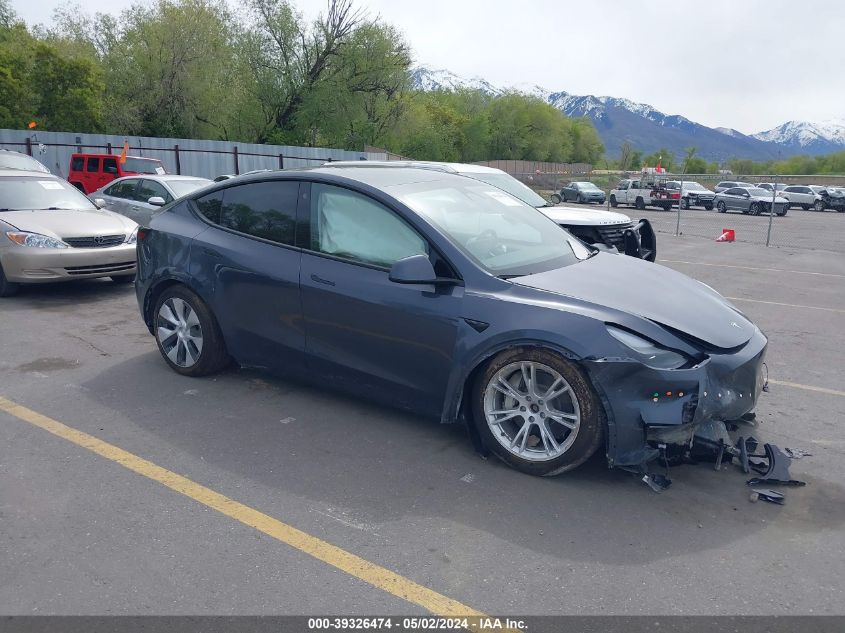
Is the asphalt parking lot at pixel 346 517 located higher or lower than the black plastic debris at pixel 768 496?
lower

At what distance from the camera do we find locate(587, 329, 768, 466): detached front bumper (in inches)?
145

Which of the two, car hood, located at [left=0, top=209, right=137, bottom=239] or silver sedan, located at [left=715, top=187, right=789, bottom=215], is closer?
car hood, located at [left=0, top=209, right=137, bottom=239]

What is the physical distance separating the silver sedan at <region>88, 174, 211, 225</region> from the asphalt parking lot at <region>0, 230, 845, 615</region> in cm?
651

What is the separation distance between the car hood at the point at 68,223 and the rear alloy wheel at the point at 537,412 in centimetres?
639

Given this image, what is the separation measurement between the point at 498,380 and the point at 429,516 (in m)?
0.87

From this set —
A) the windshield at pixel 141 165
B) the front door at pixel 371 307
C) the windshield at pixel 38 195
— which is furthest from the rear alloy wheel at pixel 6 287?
the windshield at pixel 141 165

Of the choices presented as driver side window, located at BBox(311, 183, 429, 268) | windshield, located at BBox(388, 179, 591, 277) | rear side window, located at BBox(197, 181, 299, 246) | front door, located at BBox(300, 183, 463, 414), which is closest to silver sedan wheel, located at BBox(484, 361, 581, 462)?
front door, located at BBox(300, 183, 463, 414)

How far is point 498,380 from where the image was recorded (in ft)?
13.2

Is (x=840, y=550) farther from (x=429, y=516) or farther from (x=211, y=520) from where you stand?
(x=211, y=520)

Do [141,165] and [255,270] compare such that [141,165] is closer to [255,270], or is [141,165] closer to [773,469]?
[255,270]

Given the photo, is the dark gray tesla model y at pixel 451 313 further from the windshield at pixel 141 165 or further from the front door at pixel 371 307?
the windshield at pixel 141 165

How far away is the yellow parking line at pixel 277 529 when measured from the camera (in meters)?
2.93

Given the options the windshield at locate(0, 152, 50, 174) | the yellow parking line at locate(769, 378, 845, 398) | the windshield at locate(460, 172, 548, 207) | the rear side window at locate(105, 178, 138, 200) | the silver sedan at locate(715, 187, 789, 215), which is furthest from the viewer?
the silver sedan at locate(715, 187, 789, 215)

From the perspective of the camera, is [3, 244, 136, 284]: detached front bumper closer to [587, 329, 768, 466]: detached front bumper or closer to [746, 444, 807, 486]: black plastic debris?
[587, 329, 768, 466]: detached front bumper
